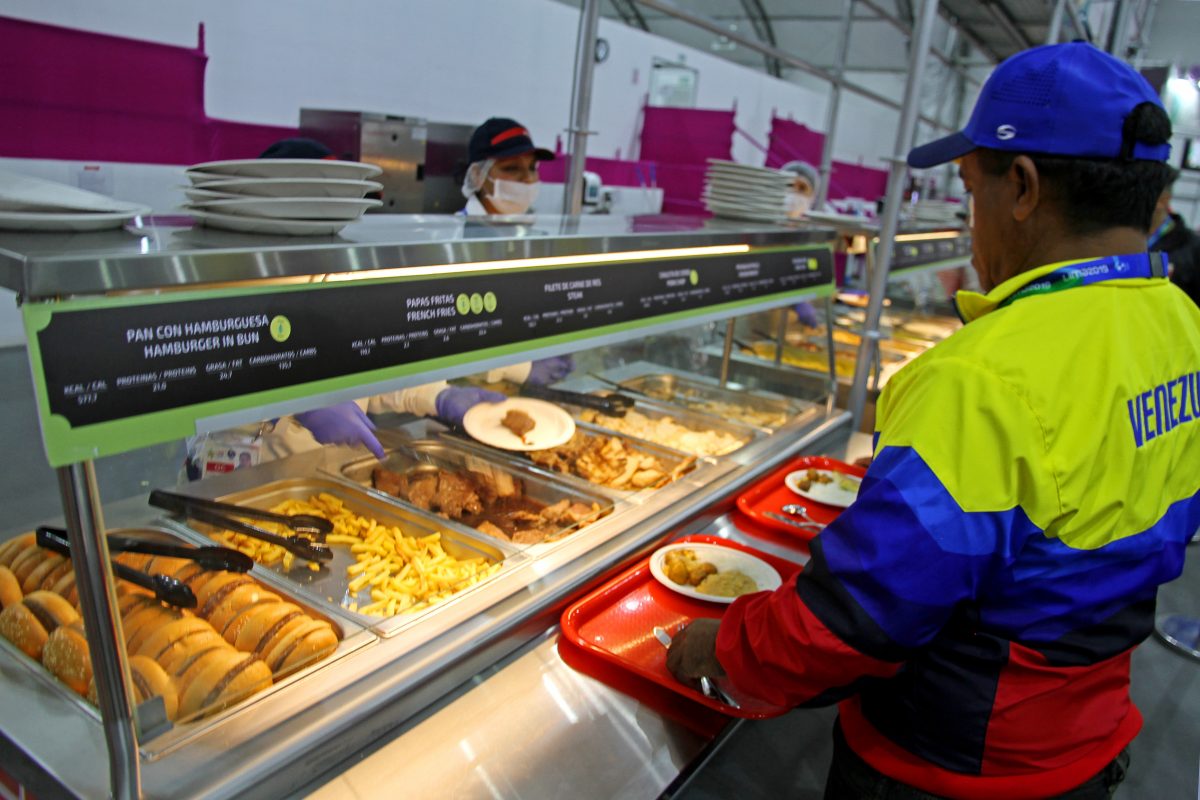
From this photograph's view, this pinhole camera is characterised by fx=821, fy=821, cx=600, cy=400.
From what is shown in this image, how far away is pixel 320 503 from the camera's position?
186 centimetres

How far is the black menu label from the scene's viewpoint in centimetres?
87

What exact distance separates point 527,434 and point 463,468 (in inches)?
10.6

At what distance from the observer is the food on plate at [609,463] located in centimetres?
226

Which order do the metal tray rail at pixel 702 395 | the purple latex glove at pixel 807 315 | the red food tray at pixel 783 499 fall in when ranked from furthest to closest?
the purple latex glove at pixel 807 315, the metal tray rail at pixel 702 395, the red food tray at pixel 783 499

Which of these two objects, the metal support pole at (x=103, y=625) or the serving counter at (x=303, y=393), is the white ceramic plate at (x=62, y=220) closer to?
the serving counter at (x=303, y=393)

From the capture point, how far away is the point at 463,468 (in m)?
2.17

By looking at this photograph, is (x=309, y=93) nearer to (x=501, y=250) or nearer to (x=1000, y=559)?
(x=501, y=250)

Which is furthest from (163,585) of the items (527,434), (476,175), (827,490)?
(476,175)

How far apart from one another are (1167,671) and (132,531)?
8.23 ft

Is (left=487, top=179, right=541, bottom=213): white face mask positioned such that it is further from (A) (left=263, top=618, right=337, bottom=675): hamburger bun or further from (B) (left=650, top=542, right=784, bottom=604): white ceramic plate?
(A) (left=263, top=618, right=337, bottom=675): hamburger bun

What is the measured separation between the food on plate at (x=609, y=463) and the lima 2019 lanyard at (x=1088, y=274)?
1.21m

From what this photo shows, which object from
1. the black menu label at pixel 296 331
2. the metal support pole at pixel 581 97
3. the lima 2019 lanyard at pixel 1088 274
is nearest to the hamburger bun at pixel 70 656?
the black menu label at pixel 296 331

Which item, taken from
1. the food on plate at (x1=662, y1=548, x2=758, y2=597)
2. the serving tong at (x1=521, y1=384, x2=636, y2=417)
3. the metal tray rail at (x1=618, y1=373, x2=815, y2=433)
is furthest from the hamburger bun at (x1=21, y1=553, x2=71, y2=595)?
the metal tray rail at (x1=618, y1=373, x2=815, y2=433)

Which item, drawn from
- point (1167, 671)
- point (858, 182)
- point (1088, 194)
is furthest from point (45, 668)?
point (858, 182)
